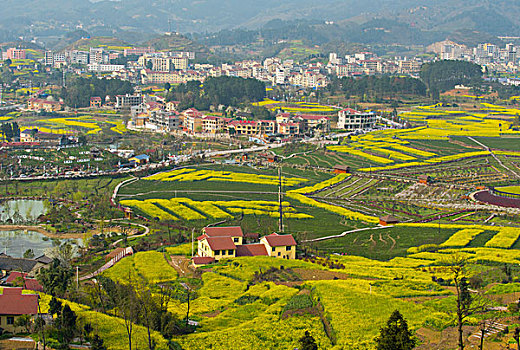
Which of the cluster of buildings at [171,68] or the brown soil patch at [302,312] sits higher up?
the cluster of buildings at [171,68]

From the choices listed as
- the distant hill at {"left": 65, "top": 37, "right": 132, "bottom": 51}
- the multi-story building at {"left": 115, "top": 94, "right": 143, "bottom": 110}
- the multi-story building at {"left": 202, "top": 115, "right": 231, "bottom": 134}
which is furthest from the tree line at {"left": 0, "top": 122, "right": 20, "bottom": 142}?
the distant hill at {"left": 65, "top": 37, "right": 132, "bottom": 51}

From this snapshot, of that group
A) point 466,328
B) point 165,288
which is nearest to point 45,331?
point 165,288

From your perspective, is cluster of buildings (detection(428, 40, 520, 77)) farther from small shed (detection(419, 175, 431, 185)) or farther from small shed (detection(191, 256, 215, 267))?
Answer: small shed (detection(191, 256, 215, 267))

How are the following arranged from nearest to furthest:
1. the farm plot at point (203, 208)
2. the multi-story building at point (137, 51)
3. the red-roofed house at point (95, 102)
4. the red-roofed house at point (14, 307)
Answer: the red-roofed house at point (14, 307) → the farm plot at point (203, 208) → the red-roofed house at point (95, 102) → the multi-story building at point (137, 51)

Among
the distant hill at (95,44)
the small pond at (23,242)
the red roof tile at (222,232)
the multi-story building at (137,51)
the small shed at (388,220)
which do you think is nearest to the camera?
the red roof tile at (222,232)

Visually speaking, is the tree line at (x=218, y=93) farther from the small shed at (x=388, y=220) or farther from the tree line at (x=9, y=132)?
the small shed at (x=388, y=220)

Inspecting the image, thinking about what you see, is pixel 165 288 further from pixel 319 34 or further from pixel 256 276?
pixel 319 34

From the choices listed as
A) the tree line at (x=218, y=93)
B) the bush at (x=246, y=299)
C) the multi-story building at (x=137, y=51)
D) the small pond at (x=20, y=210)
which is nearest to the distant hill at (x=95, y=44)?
the multi-story building at (x=137, y=51)
